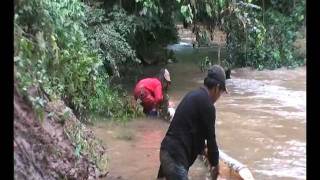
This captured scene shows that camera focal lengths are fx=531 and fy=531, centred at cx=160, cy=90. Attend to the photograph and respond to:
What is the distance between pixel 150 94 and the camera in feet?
34.2

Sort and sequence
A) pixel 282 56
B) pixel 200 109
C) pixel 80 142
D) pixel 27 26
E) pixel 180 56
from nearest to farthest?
1. pixel 200 109
2. pixel 27 26
3. pixel 80 142
4. pixel 282 56
5. pixel 180 56

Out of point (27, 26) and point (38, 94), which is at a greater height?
point (27, 26)

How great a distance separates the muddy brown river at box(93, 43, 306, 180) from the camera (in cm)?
750

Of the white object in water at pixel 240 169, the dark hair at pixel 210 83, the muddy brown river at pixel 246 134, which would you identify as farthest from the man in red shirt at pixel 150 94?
the dark hair at pixel 210 83

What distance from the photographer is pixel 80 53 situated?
7996mm

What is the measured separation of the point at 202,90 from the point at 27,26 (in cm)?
200

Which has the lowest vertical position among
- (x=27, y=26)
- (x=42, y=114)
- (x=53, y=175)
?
(x=53, y=175)

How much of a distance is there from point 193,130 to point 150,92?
5840 millimetres

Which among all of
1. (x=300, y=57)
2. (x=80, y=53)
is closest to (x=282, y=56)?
(x=300, y=57)

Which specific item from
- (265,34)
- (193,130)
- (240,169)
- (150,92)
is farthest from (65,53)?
(265,34)

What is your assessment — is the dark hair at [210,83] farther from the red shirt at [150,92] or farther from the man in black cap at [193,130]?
the red shirt at [150,92]

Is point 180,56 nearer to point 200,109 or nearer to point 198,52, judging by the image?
point 198,52

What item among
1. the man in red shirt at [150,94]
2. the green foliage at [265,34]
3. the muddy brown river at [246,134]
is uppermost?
the green foliage at [265,34]

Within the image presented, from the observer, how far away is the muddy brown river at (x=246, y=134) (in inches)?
295
